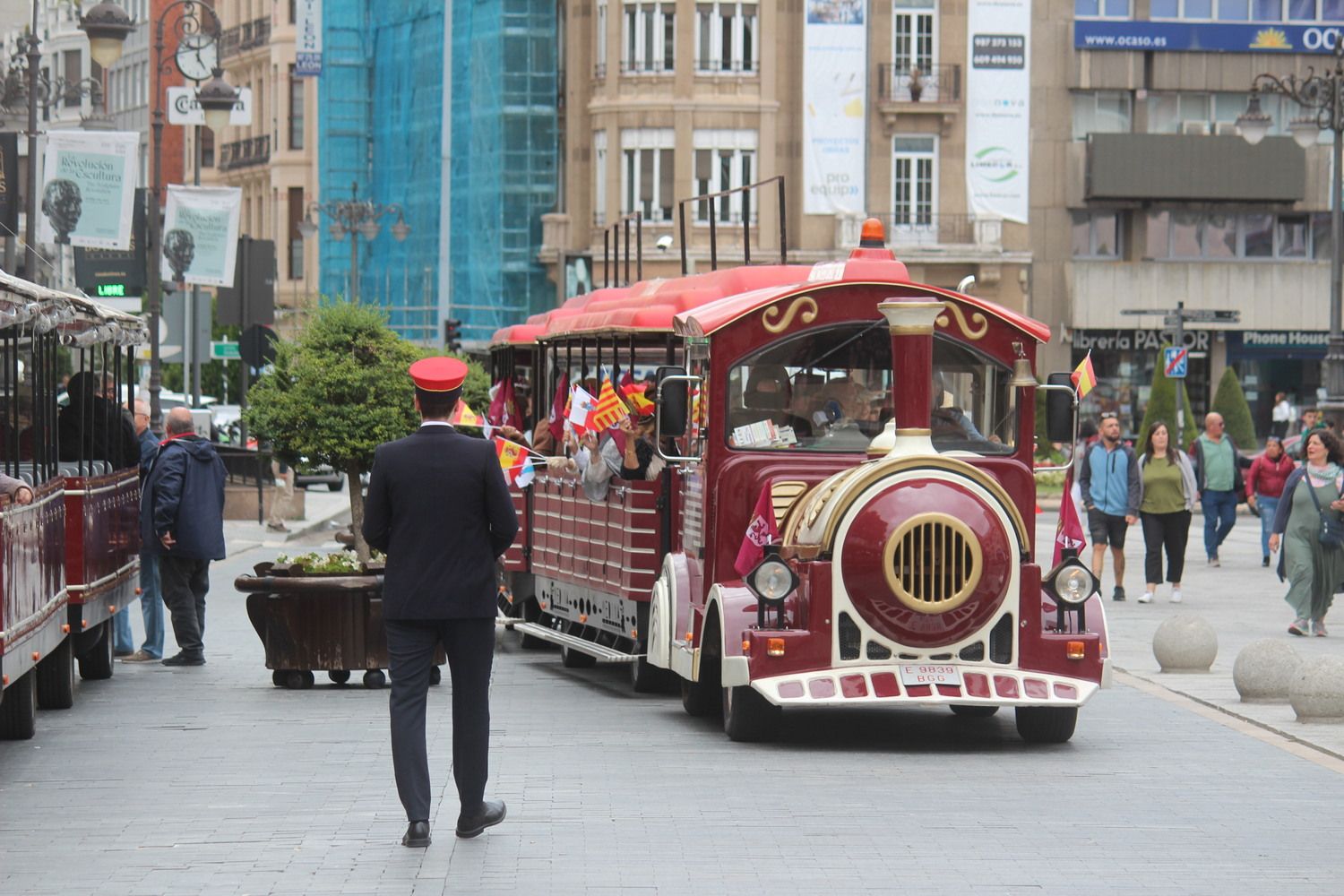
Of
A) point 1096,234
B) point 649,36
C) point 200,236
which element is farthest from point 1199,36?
point 200,236

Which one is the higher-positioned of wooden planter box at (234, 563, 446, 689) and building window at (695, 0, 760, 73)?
building window at (695, 0, 760, 73)

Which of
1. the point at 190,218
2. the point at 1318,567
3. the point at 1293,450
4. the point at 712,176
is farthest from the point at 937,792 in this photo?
the point at 712,176

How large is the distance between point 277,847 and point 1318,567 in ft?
39.9

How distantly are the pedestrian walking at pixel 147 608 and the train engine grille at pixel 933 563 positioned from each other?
664 cm

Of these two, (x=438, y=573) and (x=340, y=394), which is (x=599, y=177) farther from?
(x=438, y=573)

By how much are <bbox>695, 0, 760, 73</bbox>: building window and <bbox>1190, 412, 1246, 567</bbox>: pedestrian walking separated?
105 feet

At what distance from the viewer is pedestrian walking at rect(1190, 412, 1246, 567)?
27.6 m

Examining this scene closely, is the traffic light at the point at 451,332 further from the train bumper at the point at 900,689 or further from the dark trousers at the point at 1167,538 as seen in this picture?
the train bumper at the point at 900,689

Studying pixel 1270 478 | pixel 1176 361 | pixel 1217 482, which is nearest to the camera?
pixel 1270 478

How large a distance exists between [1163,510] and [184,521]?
1063 cm

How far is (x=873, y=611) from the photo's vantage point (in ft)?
38.5

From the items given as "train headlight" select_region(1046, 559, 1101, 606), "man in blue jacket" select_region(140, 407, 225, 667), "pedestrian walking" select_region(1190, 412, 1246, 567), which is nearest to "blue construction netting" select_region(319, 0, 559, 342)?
"pedestrian walking" select_region(1190, 412, 1246, 567)

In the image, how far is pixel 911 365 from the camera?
1221 centimetres

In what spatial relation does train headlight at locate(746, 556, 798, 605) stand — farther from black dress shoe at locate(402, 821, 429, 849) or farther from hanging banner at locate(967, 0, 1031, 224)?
hanging banner at locate(967, 0, 1031, 224)
